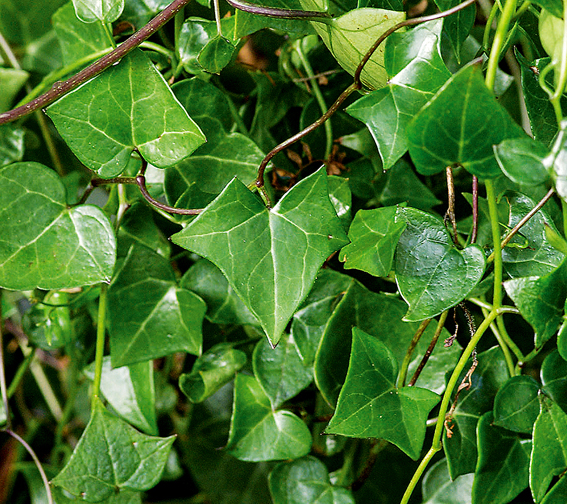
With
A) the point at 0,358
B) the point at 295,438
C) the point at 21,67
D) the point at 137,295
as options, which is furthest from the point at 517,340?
the point at 21,67

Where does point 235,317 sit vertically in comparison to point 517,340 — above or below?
above

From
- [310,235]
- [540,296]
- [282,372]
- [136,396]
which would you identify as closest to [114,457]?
[136,396]

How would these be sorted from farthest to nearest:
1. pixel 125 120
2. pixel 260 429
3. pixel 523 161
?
pixel 260 429, pixel 125 120, pixel 523 161

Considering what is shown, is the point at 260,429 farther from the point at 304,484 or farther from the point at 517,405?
the point at 517,405

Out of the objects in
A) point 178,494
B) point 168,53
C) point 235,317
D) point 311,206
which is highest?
point 168,53

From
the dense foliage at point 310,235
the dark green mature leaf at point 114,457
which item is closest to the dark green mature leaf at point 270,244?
the dense foliage at point 310,235

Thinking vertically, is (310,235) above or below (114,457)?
above

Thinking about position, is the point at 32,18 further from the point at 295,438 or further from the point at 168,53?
the point at 295,438
